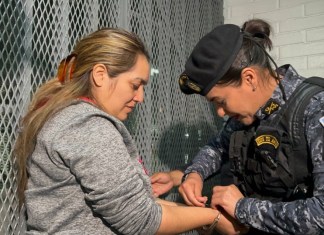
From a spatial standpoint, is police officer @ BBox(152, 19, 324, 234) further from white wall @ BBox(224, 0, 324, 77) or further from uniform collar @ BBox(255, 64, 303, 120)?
white wall @ BBox(224, 0, 324, 77)

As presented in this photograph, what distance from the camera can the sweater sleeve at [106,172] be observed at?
3.38 feet

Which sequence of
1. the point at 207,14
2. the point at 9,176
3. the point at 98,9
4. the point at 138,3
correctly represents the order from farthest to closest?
the point at 207,14 < the point at 138,3 < the point at 98,9 < the point at 9,176

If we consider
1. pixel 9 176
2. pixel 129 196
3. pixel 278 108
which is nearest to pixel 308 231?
pixel 278 108

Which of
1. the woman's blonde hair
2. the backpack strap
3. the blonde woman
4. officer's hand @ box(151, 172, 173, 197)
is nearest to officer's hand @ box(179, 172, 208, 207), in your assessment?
officer's hand @ box(151, 172, 173, 197)

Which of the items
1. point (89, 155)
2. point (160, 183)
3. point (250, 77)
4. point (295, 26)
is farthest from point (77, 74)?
point (295, 26)

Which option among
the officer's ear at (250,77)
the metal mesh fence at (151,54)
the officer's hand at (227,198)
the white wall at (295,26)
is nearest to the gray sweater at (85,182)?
the metal mesh fence at (151,54)

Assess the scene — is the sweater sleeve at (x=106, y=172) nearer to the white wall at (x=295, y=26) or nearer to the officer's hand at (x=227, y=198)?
the officer's hand at (x=227, y=198)

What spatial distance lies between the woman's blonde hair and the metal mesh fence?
7cm

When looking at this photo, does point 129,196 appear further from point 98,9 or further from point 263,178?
point 98,9

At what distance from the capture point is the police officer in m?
1.33

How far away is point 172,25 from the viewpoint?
2.21m

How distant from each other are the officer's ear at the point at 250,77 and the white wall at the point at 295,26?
1549mm

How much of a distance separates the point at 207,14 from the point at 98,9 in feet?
4.09

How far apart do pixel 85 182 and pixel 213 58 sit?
695 mm
